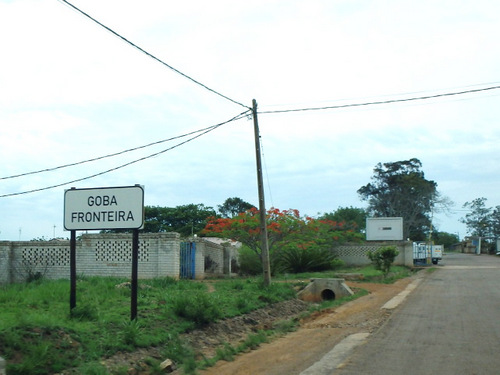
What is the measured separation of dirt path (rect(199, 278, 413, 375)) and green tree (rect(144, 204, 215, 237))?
37.7 meters

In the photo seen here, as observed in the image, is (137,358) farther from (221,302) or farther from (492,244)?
(492,244)

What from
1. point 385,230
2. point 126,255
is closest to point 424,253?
point 385,230

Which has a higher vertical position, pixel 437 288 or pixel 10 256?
pixel 10 256

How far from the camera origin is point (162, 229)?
2156 inches

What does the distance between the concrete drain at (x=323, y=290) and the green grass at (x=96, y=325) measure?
5.38 metres

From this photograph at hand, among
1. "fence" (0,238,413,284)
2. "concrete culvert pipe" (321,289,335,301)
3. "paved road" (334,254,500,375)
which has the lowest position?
"concrete culvert pipe" (321,289,335,301)

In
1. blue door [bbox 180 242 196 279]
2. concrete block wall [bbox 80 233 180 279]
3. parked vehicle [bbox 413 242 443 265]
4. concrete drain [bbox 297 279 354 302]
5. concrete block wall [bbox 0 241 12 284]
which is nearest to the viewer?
concrete drain [bbox 297 279 354 302]

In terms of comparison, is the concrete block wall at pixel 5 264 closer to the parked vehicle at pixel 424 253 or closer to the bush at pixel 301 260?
the bush at pixel 301 260

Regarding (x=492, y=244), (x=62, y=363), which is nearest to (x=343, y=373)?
(x=62, y=363)

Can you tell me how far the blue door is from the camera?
22656 mm

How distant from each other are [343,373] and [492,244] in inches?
3874

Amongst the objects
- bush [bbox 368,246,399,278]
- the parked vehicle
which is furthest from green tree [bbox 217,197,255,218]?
bush [bbox 368,246,399,278]

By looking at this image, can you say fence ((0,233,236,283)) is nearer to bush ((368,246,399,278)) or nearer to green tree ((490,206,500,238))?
bush ((368,246,399,278))

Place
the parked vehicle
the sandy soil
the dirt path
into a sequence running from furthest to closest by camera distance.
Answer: the parked vehicle
the dirt path
the sandy soil
